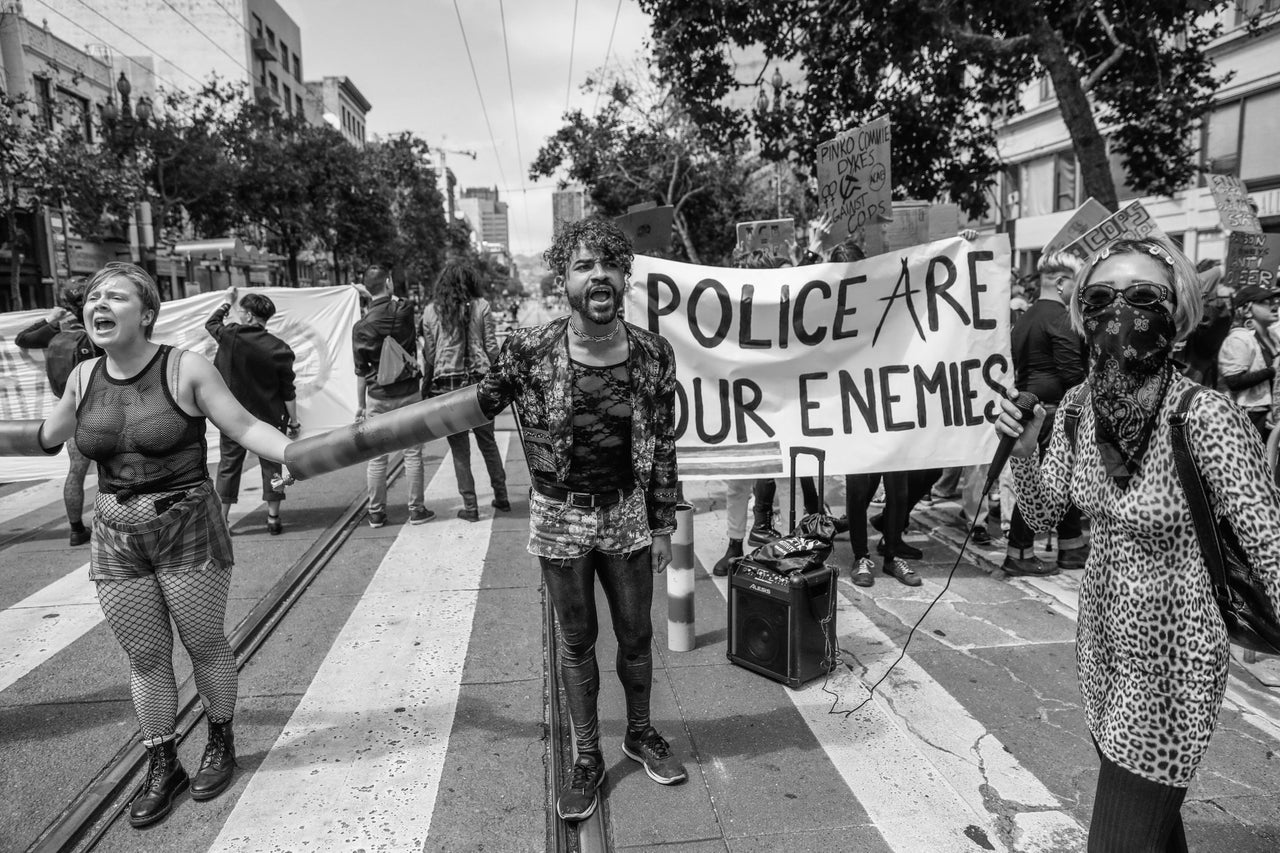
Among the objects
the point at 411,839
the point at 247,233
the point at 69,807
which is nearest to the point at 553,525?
the point at 411,839

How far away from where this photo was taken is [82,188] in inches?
782

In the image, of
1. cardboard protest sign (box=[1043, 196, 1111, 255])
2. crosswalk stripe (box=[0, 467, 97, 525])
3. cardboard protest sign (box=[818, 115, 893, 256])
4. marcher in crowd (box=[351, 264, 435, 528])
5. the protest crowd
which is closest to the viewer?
the protest crowd

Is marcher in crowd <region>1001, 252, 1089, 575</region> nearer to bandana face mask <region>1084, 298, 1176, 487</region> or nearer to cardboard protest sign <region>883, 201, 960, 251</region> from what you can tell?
cardboard protest sign <region>883, 201, 960, 251</region>

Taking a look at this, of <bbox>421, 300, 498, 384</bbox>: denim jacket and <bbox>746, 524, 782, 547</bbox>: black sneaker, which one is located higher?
<bbox>421, 300, 498, 384</bbox>: denim jacket

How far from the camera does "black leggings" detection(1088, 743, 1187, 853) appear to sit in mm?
2102

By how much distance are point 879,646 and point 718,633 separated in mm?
892

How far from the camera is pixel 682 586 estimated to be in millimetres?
4602

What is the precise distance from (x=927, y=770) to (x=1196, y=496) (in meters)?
1.92

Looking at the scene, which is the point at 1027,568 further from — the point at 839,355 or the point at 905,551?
the point at 839,355

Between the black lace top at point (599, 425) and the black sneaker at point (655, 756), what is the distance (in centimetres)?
111

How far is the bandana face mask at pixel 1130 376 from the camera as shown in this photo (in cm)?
212

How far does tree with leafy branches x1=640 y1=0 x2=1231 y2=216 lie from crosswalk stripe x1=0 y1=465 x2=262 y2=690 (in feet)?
26.1

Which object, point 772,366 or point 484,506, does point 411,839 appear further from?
point 484,506

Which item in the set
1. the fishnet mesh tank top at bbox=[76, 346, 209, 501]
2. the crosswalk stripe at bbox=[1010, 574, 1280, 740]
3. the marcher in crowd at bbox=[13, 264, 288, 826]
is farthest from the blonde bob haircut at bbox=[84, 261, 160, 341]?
the crosswalk stripe at bbox=[1010, 574, 1280, 740]
